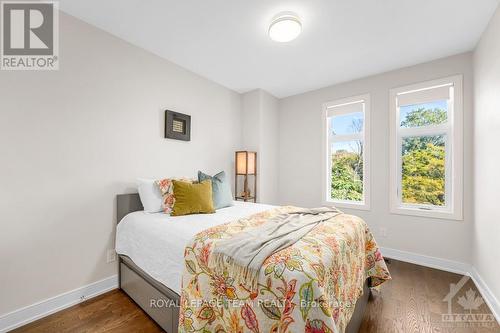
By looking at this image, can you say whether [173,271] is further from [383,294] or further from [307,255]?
[383,294]

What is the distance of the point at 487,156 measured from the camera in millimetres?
1952

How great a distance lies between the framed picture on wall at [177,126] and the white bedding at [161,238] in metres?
1.02

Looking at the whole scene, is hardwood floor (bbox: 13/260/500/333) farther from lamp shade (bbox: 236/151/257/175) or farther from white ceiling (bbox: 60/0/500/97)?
white ceiling (bbox: 60/0/500/97)

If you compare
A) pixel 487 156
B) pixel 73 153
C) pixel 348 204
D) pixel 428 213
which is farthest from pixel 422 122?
pixel 73 153

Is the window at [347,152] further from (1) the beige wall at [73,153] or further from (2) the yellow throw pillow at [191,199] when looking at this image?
(1) the beige wall at [73,153]

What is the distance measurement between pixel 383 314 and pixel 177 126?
9.25 ft

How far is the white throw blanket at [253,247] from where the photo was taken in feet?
3.47

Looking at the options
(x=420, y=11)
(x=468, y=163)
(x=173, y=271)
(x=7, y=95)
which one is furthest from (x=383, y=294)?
(x=7, y=95)

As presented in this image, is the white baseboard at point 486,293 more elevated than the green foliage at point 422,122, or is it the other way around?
the green foliage at point 422,122

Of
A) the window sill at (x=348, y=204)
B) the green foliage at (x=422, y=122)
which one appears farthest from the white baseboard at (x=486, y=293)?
the green foliage at (x=422, y=122)

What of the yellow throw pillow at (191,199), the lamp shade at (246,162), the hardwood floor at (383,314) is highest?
the lamp shade at (246,162)

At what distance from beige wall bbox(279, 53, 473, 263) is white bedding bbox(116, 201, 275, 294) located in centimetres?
180

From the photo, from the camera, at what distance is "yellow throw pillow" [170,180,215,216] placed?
2.01 m

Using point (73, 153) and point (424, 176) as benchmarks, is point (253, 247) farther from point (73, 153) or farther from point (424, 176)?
point (424, 176)
